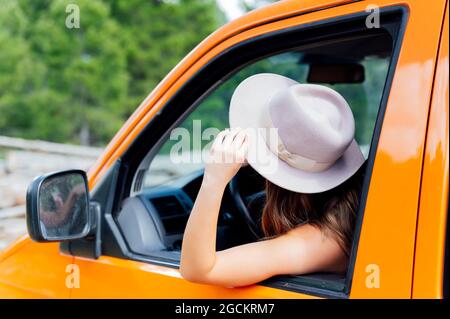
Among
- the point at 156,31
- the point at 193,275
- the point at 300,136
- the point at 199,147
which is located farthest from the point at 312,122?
the point at 156,31

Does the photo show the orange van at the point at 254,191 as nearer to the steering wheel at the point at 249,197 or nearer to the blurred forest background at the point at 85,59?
the steering wheel at the point at 249,197

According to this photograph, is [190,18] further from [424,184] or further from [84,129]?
[424,184]

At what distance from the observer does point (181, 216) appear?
2.34 m

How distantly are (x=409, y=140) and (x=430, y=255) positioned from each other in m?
0.26

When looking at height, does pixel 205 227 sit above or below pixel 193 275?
above

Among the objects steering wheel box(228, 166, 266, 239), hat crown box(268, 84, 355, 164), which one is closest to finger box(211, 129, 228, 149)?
hat crown box(268, 84, 355, 164)

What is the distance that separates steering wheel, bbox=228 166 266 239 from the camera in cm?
238

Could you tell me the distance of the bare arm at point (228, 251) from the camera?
1469mm

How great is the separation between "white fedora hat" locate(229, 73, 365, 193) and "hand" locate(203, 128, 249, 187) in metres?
0.05

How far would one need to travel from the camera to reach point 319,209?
5.60ft

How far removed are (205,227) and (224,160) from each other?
18 centimetres

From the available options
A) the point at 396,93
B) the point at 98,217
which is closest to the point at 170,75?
the point at 98,217

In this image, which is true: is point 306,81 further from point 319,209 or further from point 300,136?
point 300,136

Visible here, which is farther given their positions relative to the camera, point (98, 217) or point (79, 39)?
point (79, 39)
